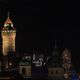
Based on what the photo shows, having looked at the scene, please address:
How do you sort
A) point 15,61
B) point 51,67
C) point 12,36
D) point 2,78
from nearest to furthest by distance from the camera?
point 2,78 < point 15,61 < point 51,67 < point 12,36

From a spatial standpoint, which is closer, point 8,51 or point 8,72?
point 8,72

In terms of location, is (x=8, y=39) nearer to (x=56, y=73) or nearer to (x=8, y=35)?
(x=8, y=35)

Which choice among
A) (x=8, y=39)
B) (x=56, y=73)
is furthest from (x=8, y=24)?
(x=56, y=73)

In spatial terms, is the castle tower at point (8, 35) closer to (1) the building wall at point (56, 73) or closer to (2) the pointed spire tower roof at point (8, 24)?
(2) the pointed spire tower roof at point (8, 24)

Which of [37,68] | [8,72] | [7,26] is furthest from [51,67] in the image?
[8,72]

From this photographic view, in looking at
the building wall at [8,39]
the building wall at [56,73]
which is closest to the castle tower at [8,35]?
the building wall at [8,39]

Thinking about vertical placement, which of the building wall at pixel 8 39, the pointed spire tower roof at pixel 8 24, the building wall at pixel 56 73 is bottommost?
the building wall at pixel 56 73

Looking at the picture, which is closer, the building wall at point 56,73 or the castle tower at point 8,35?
the building wall at point 56,73

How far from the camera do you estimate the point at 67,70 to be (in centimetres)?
10469

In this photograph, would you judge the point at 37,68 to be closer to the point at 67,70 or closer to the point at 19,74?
the point at 67,70

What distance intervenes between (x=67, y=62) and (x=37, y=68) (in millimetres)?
4000

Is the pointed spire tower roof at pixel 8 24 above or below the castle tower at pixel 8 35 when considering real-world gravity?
above

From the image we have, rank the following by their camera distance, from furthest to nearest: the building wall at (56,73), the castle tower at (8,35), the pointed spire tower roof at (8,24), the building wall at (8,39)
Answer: the pointed spire tower roof at (8,24) < the castle tower at (8,35) < the building wall at (8,39) < the building wall at (56,73)

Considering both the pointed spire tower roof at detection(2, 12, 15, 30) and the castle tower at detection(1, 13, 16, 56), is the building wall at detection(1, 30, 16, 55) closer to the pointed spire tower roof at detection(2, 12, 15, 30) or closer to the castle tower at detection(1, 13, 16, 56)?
the castle tower at detection(1, 13, 16, 56)
